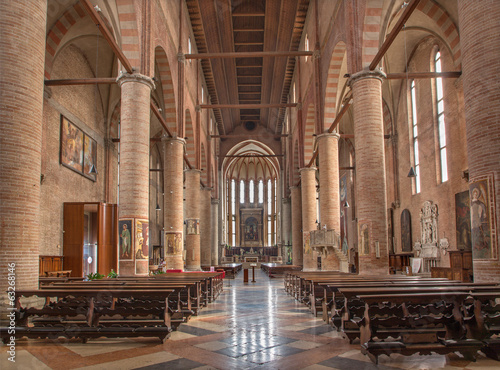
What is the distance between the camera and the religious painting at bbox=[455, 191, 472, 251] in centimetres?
1653

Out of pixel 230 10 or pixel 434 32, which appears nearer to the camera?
pixel 434 32

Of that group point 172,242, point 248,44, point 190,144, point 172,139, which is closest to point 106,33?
point 172,139

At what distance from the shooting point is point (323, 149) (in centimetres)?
1842

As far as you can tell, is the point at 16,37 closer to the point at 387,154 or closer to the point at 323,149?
the point at 323,149

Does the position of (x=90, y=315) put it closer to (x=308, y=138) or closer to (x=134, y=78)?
(x=134, y=78)

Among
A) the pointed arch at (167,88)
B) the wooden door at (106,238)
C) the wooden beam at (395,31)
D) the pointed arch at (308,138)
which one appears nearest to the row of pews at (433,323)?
the wooden beam at (395,31)

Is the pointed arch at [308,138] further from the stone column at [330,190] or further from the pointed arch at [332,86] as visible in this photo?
the stone column at [330,190]

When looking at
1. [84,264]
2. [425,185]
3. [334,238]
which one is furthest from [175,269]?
[425,185]

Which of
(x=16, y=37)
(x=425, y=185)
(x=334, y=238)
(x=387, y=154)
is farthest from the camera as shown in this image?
(x=387, y=154)

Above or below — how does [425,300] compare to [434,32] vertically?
below

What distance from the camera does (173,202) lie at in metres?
18.7

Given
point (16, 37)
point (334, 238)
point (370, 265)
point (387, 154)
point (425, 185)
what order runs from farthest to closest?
point (387, 154), point (425, 185), point (334, 238), point (370, 265), point (16, 37)

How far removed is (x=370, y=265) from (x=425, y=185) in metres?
10.3

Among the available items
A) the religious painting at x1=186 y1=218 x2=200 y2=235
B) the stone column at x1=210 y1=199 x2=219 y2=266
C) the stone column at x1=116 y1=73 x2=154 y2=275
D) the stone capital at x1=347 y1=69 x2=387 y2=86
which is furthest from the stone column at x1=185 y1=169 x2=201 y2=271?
the stone capital at x1=347 y1=69 x2=387 y2=86
